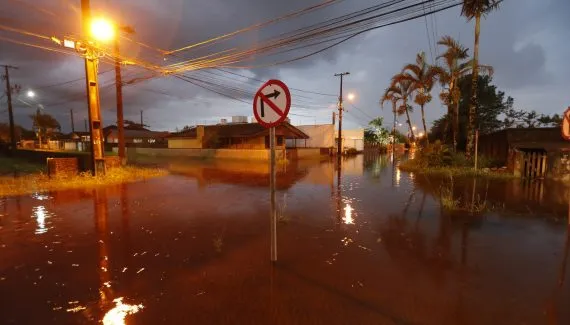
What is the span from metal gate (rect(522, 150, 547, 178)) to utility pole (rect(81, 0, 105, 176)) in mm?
20446

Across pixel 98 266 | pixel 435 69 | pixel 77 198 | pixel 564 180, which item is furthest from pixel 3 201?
pixel 435 69

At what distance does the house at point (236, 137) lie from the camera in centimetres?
3139

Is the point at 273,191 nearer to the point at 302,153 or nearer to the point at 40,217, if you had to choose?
the point at 40,217

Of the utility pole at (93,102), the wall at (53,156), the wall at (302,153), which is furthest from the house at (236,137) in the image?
the utility pole at (93,102)

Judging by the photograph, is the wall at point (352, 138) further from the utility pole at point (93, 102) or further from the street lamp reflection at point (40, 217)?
the street lamp reflection at point (40, 217)

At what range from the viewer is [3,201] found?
30.5ft

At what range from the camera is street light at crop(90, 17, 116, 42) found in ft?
41.2

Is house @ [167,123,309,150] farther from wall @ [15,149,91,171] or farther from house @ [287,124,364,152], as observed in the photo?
wall @ [15,149,91,171]

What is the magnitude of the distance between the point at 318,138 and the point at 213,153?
51.1 ft

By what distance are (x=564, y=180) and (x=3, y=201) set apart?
71.7 ft

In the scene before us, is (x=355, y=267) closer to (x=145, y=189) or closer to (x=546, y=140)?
(x=145, y=189)

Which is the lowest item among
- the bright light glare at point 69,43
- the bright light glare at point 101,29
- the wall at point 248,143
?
the wall at point 248,143

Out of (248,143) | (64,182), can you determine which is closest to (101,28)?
(64,182)

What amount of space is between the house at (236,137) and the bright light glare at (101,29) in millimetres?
17874
